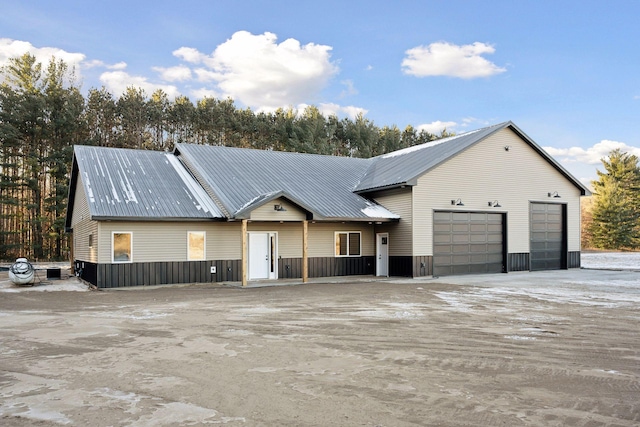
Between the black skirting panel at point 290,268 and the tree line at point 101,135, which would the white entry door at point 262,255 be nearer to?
the black skirting panel at point 290,268

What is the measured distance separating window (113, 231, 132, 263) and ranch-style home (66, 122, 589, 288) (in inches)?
1.3

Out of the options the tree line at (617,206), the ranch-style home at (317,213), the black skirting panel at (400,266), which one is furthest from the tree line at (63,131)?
the tree line at (617,206)

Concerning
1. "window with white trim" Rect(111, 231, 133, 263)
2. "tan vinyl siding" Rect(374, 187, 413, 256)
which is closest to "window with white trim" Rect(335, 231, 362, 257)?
"tan vinyl siding" Rect(374, 187, 413, 256)

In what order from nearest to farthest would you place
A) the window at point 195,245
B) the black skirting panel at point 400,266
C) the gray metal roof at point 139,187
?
1. the gray metal roof at point 139,187
2. the window at point 195,245
3. the black skirting panel at point 400,266

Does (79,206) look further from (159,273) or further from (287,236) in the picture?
(287,236)

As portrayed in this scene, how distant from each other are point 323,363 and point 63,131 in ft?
110

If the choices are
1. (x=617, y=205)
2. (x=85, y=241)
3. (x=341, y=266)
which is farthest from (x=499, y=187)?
(x=617, y=205)

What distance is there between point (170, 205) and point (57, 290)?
4545 mm

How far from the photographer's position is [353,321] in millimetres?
9773

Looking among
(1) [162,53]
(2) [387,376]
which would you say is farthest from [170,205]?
(2) [387,376]

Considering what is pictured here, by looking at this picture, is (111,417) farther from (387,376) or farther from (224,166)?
(224,166)

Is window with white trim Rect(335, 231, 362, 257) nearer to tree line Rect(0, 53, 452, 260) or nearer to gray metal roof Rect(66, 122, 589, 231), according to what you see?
gray metal roof Rect(66, 122, 589, 231)

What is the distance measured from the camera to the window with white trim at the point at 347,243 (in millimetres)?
20656

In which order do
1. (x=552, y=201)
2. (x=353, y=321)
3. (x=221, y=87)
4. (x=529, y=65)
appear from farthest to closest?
(x=221, y=87)
(x=552, y=201)
(x=529, y=65)
(x=353, y=321)
